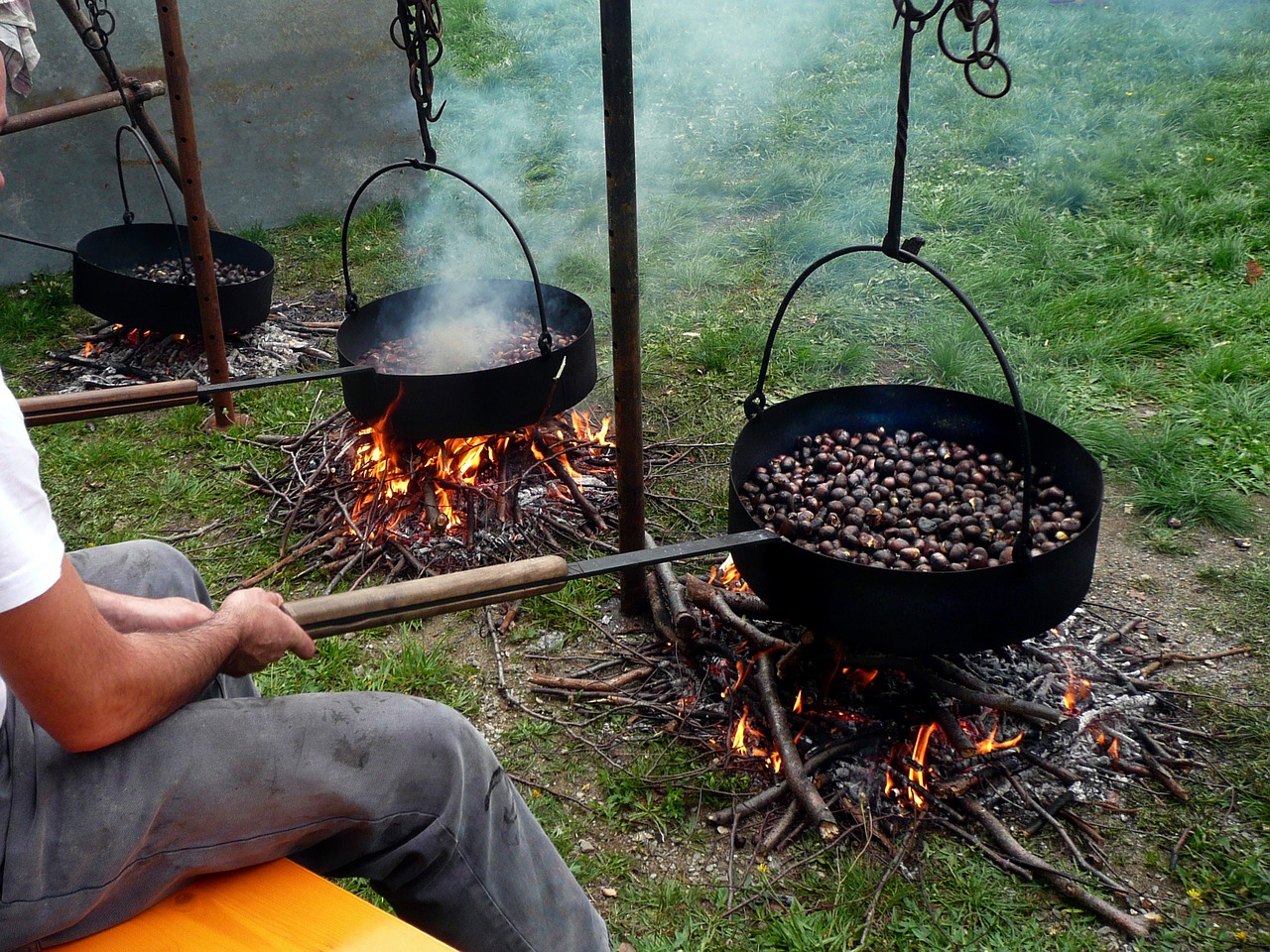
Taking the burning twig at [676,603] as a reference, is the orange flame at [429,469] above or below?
above

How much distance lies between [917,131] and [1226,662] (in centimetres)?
614

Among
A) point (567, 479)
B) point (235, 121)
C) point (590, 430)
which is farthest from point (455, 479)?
point (235, 121)

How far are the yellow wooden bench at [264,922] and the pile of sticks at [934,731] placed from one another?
141cm

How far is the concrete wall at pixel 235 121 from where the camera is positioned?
6.80 meters

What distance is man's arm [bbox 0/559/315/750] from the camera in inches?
59.3

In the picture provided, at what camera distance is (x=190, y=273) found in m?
5.86

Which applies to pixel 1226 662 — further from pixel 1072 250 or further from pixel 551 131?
pixel 551 131

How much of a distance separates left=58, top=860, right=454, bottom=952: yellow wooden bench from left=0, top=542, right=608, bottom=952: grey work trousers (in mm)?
33

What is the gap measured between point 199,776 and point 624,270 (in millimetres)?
2022

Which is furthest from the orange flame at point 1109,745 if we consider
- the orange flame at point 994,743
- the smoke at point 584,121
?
the smoke at point 584,121

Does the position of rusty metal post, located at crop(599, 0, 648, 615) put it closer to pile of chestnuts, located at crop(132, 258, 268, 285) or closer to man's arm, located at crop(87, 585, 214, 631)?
man's arm, located at crop(87, 585, 214, 631)

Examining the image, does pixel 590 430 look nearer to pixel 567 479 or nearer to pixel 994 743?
pixel 567 479

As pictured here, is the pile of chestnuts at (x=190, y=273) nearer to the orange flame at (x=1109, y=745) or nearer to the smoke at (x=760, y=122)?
the smoke at (x=760, y=122)

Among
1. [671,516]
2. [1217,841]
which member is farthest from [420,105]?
[1217,841]
